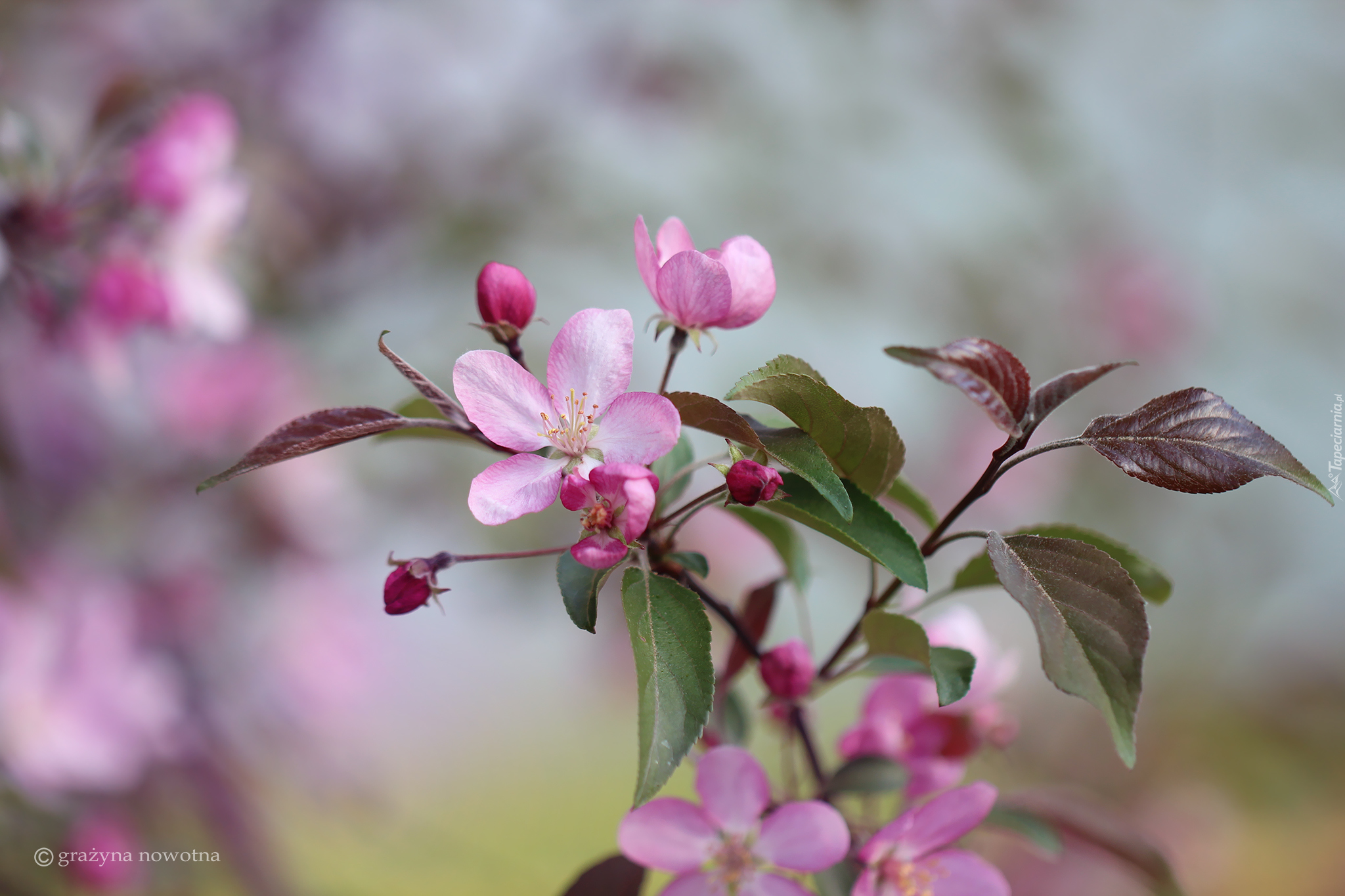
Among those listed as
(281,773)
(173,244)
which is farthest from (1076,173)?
(281,773)

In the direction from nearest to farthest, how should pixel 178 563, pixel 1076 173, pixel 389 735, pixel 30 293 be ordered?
pixel 30 293 → pixel 178 563 → pixel 389 735 → pixel 1076 173

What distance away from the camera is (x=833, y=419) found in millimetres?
253

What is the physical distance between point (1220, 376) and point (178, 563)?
6.02ft

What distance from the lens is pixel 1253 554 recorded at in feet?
5.00

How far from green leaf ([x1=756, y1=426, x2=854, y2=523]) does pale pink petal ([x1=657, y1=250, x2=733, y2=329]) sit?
0.05 meters

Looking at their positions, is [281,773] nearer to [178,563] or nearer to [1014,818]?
[178,563]

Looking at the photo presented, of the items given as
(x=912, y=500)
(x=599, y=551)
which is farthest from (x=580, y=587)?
(x=912, y=500)

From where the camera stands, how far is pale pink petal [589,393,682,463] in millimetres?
238

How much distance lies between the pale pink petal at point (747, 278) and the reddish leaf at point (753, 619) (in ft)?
0.40

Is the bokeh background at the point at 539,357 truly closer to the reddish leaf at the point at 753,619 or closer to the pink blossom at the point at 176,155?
the pink blossom at the point at 176,155

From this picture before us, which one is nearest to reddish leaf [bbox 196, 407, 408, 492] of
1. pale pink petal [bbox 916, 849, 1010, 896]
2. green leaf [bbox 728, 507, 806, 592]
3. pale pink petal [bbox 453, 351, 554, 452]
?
pale pink petal [bbox 453, 351, 554, 452]

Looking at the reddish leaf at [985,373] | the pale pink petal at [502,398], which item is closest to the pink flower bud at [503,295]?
the pale pink petal at [502,398]

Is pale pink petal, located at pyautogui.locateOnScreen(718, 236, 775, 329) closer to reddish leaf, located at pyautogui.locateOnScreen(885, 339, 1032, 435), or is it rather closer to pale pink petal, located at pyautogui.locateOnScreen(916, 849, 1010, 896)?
reddish leaf, located at pyautogui.locateOnScreen(885, 339, 1032, 435)

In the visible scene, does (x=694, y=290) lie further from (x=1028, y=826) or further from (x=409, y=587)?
(x=1028, y=826)
